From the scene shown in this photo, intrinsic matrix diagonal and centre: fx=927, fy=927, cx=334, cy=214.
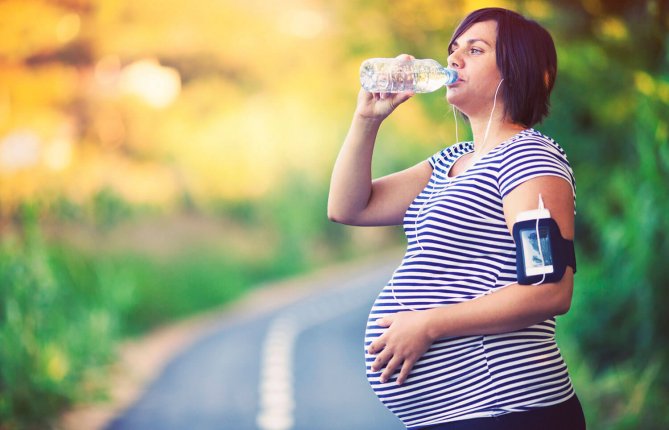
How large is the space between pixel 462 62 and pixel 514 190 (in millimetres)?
376

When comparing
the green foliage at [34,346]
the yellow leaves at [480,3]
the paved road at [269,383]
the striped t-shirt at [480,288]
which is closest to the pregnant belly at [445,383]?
the striped t-shirt at [480,288]

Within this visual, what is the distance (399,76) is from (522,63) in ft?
1.04

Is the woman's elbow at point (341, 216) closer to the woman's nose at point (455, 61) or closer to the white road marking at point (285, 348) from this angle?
the woman's nose at point (455, 61)

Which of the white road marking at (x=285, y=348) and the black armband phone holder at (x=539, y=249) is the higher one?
the black armband phone holder at (x=539, y=249)

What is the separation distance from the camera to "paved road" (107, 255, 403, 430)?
7.12m

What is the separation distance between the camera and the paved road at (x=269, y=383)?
23.4ft

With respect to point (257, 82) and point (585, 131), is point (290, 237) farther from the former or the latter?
point (585, 131)

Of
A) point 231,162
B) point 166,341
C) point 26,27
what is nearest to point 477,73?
point 26,27

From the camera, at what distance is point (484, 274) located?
5.95 feet

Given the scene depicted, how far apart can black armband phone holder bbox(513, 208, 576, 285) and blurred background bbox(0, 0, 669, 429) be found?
3181mm

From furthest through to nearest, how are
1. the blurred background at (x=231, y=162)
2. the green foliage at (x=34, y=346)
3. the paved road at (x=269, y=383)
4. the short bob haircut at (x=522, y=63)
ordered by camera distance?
the paved road at (x=269, y=383)
the green foliage at (x=34, y=346)
the blurred background at (x=231, y=162)
the short bob haircut at (x=522, y=63)

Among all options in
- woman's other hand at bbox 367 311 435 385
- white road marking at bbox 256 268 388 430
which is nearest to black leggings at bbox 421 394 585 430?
woman's other hand at bbox 367 311 435 385

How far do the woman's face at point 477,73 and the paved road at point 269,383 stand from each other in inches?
199

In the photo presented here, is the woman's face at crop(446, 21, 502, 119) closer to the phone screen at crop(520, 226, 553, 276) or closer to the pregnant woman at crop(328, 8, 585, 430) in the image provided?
the pregnant woman at crop(328, 8, 585, 430)
